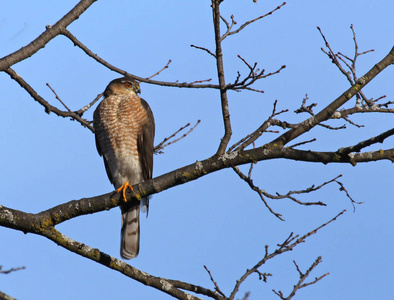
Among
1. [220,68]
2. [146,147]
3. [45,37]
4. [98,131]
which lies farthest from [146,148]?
[220,68]

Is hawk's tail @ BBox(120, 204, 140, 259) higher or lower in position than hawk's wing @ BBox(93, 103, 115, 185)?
lower

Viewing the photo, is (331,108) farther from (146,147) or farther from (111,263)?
(146,147)

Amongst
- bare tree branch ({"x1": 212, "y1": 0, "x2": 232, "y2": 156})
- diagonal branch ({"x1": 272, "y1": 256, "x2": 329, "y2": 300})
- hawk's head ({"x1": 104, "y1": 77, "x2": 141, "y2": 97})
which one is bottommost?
diagonal branch ({"x1": 272, "y1": 256, "x2": 329, "y2": 300})

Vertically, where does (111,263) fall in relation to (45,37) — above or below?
below

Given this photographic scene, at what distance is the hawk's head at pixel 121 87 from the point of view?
19.5 ft

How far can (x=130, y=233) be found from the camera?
212 inches

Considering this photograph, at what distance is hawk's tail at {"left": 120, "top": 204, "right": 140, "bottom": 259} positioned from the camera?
5.26 meters

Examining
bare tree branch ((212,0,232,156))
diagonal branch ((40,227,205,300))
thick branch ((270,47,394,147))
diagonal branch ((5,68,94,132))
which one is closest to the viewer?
thick branch ((270,47,394,147))

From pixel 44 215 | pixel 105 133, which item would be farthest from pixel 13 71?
pixel 44 215

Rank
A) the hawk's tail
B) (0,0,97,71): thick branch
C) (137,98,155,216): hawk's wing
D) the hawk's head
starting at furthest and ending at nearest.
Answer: the hawk's head < (137,98,155,216): hawk's wing < the hawk's tail < (0,0,97,71): thick branch

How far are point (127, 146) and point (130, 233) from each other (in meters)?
0.89

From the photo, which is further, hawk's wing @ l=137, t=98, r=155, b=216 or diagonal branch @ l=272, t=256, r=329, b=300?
hawk's wing @ l=137, t=98, r=155, b=216

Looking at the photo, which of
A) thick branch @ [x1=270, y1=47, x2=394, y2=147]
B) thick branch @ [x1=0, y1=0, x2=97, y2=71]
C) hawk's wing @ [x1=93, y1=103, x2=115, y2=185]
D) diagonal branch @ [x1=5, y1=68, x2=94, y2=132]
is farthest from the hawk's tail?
thick branch @ [x1=270, y1=47, x2=394, y2=147]

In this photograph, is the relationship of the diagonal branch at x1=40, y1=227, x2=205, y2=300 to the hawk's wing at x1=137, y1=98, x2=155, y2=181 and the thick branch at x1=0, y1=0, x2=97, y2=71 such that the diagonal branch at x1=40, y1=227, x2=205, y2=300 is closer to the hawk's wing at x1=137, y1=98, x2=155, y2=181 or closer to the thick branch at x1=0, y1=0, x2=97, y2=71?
the thick branch at x1=0, y1=0, x2=97, y2=71
